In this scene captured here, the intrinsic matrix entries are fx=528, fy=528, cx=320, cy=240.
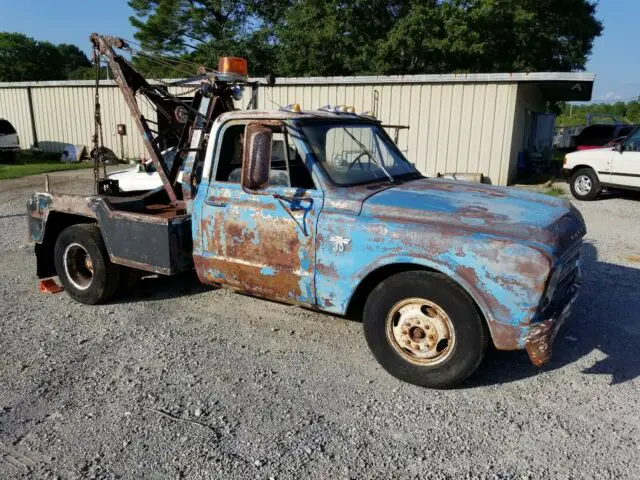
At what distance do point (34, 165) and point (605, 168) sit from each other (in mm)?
18663

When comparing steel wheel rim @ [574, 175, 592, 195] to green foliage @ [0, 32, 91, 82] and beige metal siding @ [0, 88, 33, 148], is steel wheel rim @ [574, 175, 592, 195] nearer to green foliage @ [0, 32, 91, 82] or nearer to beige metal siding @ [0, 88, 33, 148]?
beige metal siding @ [0, 88, 33, 148]

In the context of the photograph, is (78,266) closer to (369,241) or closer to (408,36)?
(369,241)

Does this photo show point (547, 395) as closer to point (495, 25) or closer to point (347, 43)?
point (347, 43)

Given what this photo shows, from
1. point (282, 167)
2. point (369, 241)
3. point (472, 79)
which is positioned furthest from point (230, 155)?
point (472, 79)

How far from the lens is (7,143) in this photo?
20094 mm

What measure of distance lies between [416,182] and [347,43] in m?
22.2

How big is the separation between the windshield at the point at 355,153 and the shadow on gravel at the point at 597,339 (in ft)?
5.91

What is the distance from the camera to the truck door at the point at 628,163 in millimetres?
11719

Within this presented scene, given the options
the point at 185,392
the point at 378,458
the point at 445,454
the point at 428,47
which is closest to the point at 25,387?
the point at 185,392

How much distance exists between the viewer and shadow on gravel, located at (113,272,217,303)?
18.8ft

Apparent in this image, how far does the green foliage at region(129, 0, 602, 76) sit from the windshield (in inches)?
799

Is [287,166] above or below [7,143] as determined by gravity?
above

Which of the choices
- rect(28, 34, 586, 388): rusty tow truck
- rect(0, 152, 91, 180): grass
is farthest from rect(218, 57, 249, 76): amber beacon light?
rect(0, 152, 91, 180): grass

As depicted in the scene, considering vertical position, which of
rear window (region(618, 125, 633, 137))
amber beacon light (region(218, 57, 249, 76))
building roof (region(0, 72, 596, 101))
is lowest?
rear window (region(618, 125, 633, 137))
